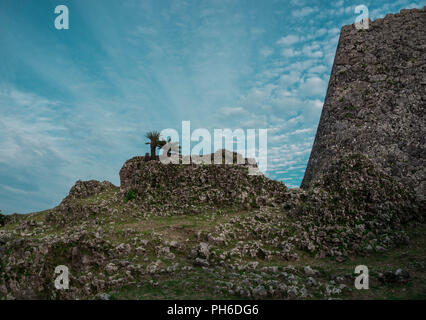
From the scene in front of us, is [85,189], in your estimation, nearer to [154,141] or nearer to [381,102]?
[154,141]

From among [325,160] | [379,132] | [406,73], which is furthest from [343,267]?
[406,73]

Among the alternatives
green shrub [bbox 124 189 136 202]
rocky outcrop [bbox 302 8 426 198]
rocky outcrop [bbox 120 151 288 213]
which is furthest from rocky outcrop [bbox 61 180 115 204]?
rocky outcrop [bbox 302 8 426 198]

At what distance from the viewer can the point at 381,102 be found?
80.4 feet

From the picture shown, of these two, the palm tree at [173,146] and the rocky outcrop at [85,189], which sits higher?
the palm tree at [173,146]

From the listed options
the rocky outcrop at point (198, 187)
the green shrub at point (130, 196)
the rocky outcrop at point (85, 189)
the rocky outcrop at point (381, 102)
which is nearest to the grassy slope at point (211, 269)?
the rocky outcrop at point (198, 187)

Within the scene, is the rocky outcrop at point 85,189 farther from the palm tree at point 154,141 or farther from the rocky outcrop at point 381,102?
the rocky outcrop at point 381,102

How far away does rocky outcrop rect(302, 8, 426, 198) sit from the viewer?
21.8m

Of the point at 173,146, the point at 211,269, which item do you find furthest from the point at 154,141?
the point at 211,269

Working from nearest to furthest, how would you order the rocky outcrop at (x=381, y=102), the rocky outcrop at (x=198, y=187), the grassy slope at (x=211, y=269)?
the grassy slope at (x=211, y=269) < the rocky outcrop at (x=198, y=187) < the rocky outcrop at (x=381, y=102)

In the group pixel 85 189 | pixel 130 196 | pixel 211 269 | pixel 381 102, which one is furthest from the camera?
pixel 381 102

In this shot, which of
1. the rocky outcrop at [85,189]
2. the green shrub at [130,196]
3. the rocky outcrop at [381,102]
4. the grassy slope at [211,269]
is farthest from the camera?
the rocky outcrop at [85,189]

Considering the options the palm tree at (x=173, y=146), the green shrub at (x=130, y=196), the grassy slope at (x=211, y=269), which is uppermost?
the palm tree at (x=173, y=146)

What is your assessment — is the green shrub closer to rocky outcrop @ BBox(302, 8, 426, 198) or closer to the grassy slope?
the grassy slope

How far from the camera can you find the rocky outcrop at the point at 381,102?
71.7 feet
